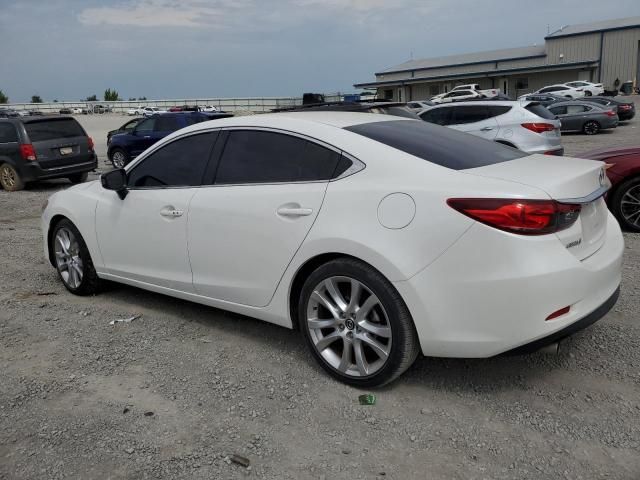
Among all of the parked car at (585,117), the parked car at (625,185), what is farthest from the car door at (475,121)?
the parked car at (585,117)

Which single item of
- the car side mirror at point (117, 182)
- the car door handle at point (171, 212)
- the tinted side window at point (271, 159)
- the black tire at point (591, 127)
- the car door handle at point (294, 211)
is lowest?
the black tire at point (591, 127)

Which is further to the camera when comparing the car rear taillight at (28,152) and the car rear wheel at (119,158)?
the car rear wheel at (119,158)

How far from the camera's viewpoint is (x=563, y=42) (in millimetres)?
56812

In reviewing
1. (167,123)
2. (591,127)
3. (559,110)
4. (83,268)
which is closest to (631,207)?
(83,268)

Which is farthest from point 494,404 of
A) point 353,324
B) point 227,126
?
point 227,126

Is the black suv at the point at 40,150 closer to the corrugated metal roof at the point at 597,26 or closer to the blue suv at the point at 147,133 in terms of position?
the blue suv at the point at 147,133

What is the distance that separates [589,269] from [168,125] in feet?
48.0

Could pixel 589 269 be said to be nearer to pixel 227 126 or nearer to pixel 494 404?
pixel 494 404

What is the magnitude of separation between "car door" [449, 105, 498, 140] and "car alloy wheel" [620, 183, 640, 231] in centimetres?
542

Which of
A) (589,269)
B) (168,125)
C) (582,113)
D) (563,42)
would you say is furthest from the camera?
(563,42)

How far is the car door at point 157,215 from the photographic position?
4277mm

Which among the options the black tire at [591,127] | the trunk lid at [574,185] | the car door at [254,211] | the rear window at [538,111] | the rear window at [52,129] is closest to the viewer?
the trunk lid at [574,185]

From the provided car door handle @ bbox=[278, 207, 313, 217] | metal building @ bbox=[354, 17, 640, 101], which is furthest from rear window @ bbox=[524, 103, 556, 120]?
metal building @ bbox=[354, 17, 640, 101]

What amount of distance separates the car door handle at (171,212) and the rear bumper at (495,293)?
1804mm
